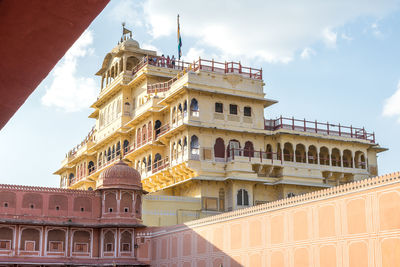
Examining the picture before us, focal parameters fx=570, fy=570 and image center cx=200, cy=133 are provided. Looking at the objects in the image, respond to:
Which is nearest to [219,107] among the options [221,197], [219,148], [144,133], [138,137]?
[219,148]

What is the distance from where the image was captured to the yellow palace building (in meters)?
40.7

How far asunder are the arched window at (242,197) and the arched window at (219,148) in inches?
129

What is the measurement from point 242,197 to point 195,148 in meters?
4.89

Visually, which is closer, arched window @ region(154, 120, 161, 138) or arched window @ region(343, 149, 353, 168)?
arched window @ region(154, 120, 161, 138)

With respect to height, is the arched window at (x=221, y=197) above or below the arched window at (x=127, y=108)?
below

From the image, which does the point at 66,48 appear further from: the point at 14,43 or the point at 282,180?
the point at 282,180

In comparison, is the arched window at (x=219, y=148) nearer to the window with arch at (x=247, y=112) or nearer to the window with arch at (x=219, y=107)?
the window with arch at (x=219, y=107)

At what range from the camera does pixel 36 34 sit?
145 centimetres

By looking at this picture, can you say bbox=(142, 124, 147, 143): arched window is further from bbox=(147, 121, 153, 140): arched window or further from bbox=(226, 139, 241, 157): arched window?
bbox=(226, 139, 241, 157): arched window

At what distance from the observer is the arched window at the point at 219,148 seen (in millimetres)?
42438

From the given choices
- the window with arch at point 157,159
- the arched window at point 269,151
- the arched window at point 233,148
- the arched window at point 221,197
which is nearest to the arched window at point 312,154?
the arched window at point 269,151

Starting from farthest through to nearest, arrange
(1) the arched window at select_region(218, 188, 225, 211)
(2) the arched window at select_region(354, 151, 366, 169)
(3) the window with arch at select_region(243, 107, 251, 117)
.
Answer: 1. (2) the arched window at select_region(354, 151, 366, 169)
2. (3) the window with arch at select_region(243, 107, 251, 117)
3. (1) the arched window at select_region(218, 188, 225, 211)

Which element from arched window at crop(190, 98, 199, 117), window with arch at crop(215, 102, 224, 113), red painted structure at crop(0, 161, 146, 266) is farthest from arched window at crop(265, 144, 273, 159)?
red painted structure at crop(0, 161, 146, 266)

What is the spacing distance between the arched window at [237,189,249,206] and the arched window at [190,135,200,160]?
3.93m
